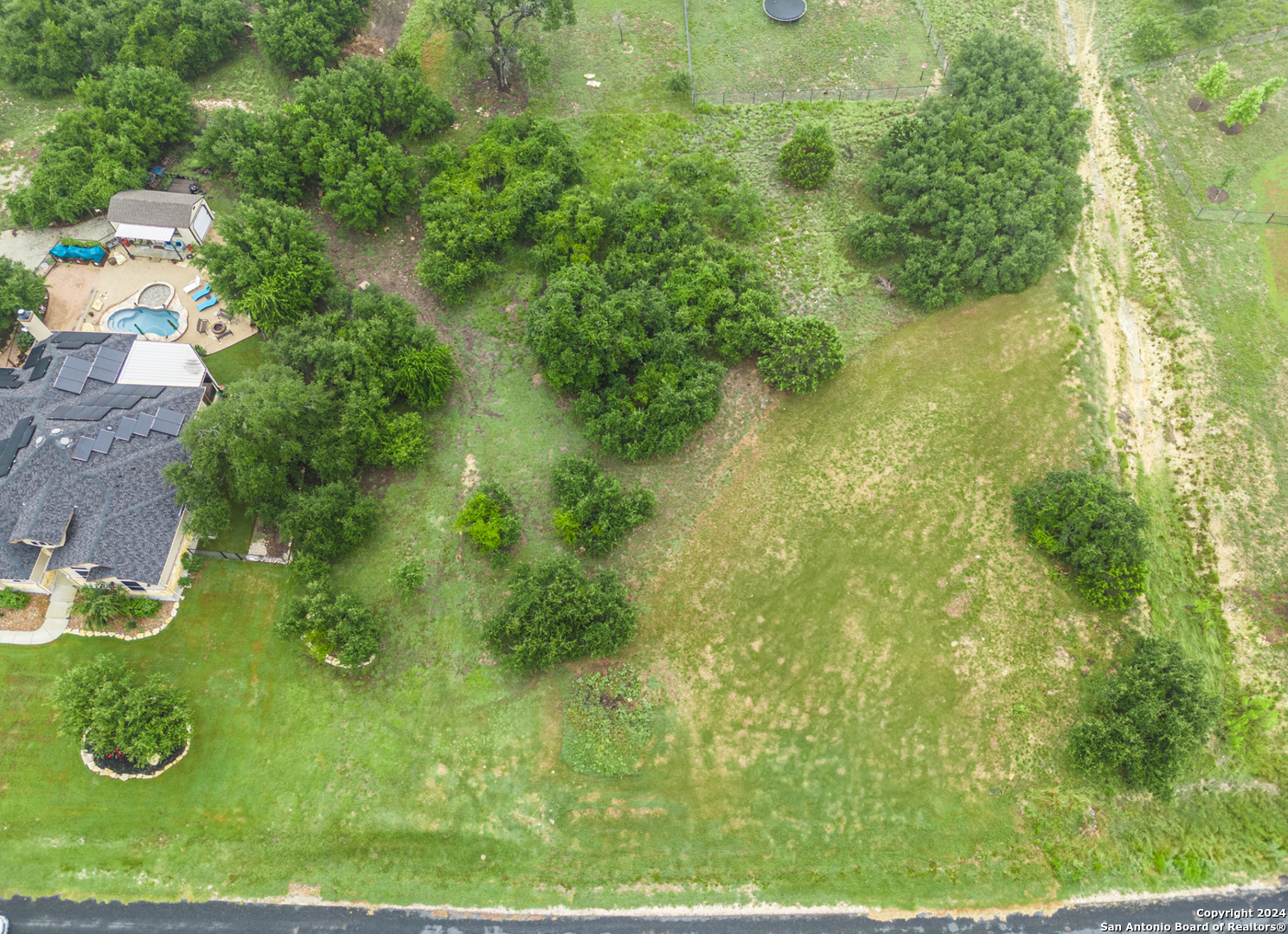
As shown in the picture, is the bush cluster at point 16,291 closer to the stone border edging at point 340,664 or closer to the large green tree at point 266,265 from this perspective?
the large green tree at point 266,265

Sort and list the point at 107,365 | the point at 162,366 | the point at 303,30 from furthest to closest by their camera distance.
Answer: the point at 303,30
the point at 162,366
the point at 107,365

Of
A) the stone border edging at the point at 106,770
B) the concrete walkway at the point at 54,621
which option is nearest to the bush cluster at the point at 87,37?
the concrete walkway at the point at 54,621

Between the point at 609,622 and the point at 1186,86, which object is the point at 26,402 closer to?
the point at 609,622

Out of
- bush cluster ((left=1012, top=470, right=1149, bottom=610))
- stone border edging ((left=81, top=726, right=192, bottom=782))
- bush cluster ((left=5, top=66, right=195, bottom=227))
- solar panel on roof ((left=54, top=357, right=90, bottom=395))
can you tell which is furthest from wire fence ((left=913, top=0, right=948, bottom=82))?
stone border edging ((left=81, top=726, right=192, bottom=782))

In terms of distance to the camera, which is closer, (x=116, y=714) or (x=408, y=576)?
(x=116, y=714)

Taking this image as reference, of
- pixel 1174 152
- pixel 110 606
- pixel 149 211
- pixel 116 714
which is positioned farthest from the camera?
pixel 1174 152

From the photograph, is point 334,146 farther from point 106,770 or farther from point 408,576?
point 106,770

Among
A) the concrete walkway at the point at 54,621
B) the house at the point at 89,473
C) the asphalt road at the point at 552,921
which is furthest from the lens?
the concrete walkway at the point at 54,621

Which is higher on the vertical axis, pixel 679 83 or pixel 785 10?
pixel 785 10

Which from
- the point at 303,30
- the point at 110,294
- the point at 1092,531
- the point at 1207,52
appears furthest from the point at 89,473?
the point at 1207,52
